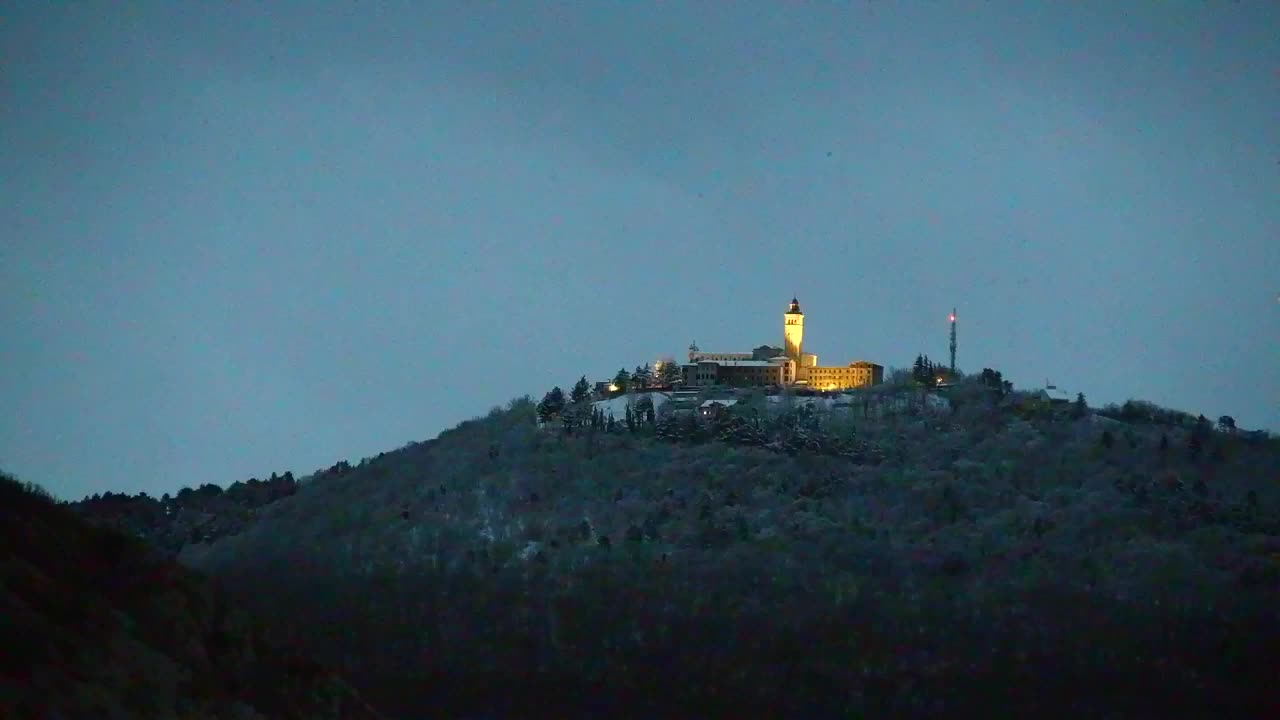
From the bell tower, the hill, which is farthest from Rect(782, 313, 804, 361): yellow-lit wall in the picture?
the hill

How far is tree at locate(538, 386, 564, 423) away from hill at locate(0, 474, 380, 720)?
8729 cm

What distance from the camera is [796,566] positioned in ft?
259

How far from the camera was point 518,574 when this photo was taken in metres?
80.9

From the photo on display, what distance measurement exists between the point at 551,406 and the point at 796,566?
3951 centimetres

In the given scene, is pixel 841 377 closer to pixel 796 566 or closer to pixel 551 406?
pixel 551 406

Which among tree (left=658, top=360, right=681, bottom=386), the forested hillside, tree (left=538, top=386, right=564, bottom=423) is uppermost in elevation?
tree (left=658, top=360, right=681, bottom=386)

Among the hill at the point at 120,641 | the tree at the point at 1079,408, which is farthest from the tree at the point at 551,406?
the hill at the point at 120,641

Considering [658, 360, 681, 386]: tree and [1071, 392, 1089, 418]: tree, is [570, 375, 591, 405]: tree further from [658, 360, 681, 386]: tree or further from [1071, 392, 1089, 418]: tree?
[1071, 392, 1089, 418]: tree

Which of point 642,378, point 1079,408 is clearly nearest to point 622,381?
point 642,378

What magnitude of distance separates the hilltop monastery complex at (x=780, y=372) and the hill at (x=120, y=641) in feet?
323

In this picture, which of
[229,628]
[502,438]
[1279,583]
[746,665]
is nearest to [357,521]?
[502,438]

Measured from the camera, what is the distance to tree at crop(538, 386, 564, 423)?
365 feet

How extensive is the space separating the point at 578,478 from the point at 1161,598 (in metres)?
41.9

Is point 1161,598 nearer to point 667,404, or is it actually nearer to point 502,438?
point 667,404
